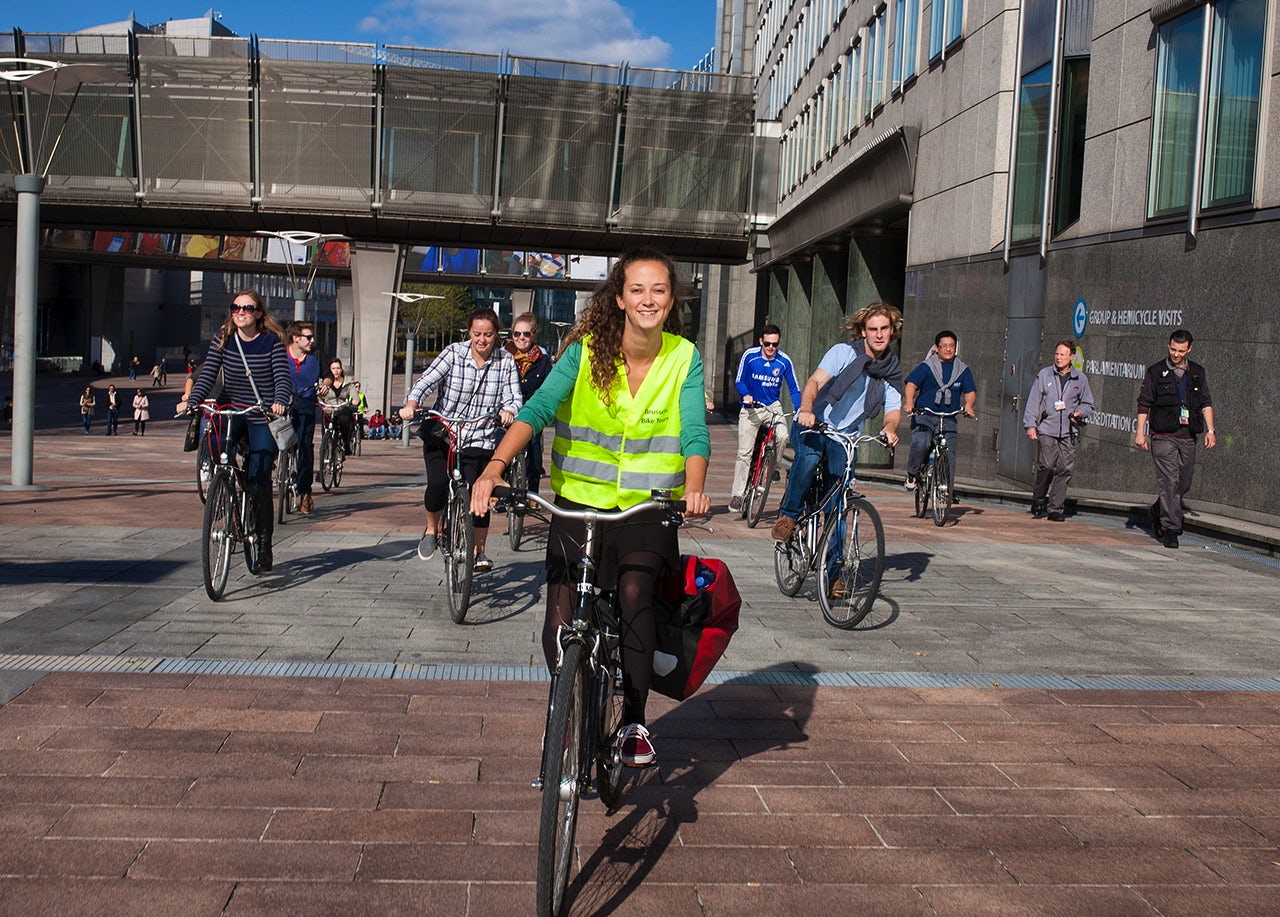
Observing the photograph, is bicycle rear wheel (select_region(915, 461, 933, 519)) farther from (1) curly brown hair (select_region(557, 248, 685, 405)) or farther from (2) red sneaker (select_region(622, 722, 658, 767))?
(2) red sneaker (select_region(622, 722, 658, 767))

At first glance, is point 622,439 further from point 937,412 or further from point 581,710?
point 937,412

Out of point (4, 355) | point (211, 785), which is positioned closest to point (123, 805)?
point (211, 785)

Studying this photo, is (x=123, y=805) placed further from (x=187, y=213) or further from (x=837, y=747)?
(x=187, y=213)

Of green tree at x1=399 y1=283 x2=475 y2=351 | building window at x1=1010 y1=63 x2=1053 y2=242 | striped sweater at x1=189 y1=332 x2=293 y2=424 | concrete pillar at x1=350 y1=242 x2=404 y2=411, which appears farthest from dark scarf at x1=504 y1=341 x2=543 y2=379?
green tree at x1=399 y1=283 x2=475 y2=351

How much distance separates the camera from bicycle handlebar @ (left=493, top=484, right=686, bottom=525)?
3.63 m

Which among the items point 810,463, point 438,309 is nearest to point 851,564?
point 810,463

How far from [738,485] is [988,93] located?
32.8ft

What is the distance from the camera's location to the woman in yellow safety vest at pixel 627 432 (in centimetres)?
399

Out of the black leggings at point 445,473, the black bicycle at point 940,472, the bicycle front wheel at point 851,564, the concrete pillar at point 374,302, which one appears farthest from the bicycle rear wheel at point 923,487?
the concrete pillar at point 374,302

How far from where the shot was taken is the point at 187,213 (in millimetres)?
36781

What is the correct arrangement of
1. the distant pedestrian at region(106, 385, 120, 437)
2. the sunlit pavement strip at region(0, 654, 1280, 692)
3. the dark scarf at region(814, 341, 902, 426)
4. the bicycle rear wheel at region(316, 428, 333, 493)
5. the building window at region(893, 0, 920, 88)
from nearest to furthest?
the sunlit pavement strip at region(0, 654, 1280, 692) → the dark scarf at region(814, 341, 902, 426) → the bicycle rear wheel at region(316, 428, 333, 493) → the building window at region(893, 0, 920, 88) → the distant pedestrian at region(106, 385, 120, 437)

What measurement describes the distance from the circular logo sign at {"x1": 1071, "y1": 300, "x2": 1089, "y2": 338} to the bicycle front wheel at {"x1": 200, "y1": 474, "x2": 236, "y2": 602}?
38.9 ft

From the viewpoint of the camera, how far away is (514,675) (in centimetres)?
621

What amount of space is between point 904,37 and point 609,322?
23.8 meters
